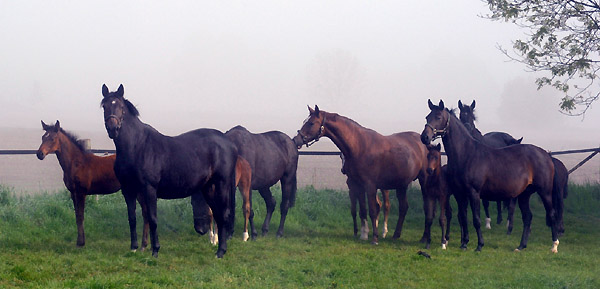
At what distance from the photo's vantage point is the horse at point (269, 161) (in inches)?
414

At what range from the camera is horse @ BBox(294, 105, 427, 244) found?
403 inches

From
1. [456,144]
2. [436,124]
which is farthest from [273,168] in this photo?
[456,144]

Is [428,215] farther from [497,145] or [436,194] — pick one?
[497,145]

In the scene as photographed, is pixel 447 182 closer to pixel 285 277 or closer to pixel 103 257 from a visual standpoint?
pixel 285 277

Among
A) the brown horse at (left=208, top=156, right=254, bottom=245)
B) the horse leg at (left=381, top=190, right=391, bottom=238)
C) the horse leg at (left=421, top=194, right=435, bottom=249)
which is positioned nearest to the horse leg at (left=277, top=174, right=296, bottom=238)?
the brown horse at (left=208, top=156, right=254, bottom=245)

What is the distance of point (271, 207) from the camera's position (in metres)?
11.0

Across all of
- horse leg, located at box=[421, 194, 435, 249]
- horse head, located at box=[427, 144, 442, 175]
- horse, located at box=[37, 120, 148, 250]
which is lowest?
horse leg, located at box=[421, 194, 435, 249]

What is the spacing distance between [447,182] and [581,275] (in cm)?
285

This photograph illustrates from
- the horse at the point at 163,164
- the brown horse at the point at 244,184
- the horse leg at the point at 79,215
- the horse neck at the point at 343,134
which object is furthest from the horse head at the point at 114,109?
the horse neck at the point at 343,134

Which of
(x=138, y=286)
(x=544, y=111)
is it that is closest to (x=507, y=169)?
(x=138, y=286)

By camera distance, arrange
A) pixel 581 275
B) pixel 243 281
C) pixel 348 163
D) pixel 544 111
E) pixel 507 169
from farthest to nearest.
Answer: pixel 544 111 < pixel 348 163 < pixel 507 169 < pixel 581 275 < pixel 243 281

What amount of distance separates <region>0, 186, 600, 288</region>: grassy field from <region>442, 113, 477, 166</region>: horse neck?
5.19ft

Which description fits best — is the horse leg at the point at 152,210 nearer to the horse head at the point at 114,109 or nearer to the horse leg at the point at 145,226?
the horse leg at the point at 145,226

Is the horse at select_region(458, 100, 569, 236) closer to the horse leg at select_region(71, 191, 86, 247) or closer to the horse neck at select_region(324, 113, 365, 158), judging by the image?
the horse neck at select_region(324, 113, 365, 158)
